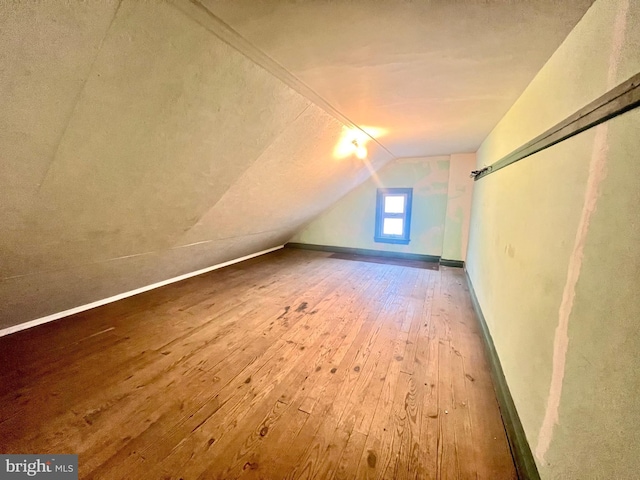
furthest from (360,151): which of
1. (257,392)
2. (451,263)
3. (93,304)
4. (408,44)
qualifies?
(93,304)

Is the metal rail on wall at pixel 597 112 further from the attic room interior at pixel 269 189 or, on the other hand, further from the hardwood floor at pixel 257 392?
the hardwood floor at pixel 257 392

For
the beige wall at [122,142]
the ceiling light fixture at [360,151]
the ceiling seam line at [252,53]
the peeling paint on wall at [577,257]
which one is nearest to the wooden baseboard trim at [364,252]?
the ceiling light fixture at [360,151]

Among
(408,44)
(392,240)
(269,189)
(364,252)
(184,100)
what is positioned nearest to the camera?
(408,44)

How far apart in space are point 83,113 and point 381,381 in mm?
2107

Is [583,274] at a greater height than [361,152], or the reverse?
[361,152]

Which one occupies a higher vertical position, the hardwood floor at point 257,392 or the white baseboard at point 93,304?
the white baseboard at point 93,304

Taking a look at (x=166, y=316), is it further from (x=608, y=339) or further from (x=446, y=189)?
(x=446, y=189)

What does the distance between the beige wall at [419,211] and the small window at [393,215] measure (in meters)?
0.09

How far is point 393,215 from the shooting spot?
15.8 feet

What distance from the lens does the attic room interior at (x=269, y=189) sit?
2.61ft

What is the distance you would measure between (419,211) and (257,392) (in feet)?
13.3

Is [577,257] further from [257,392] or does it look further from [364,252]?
[364,252]

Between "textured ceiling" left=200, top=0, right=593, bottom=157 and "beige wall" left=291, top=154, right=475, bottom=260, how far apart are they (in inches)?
91.7

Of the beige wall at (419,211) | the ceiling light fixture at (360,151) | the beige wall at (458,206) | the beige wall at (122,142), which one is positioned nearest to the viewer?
the beige wall at (122,142)
